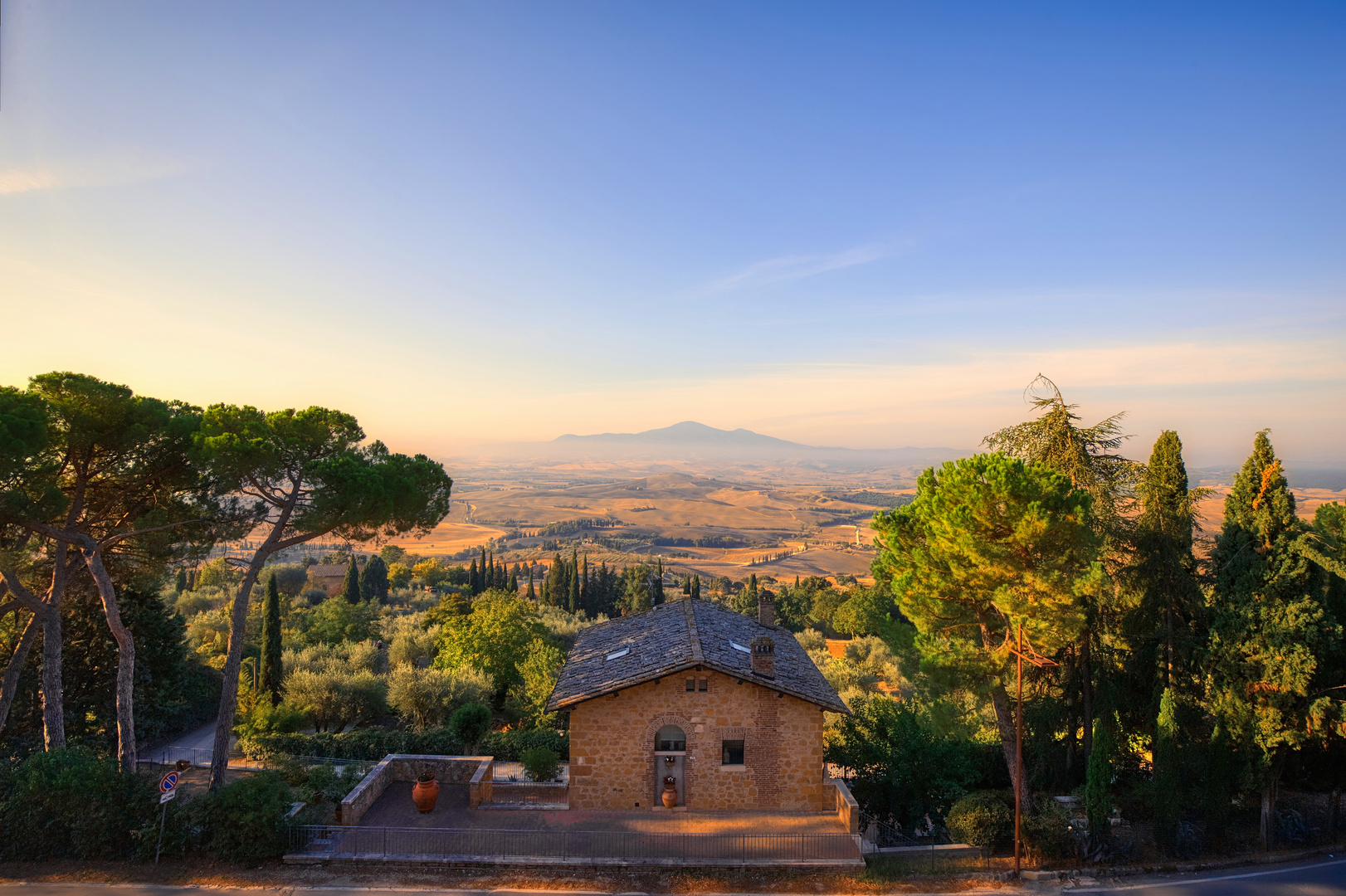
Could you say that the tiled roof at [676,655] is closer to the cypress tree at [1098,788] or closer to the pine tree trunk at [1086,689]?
the cypress tree at [1098,788]

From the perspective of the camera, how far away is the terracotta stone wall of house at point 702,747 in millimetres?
19094

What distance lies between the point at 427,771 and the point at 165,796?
743 cm

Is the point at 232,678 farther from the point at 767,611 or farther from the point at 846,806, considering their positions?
the point at 767,611

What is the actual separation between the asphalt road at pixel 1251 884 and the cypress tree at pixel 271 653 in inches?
1189

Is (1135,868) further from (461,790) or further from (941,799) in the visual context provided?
(461,790)

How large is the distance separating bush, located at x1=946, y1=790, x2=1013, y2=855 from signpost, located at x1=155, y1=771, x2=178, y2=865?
19064mm

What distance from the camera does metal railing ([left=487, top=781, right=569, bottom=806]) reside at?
19898 mm

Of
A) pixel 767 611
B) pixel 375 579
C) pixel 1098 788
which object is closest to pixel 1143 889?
pixel 1098 788

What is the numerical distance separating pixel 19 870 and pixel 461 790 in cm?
1000

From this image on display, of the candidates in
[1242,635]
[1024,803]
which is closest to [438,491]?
[1024,803]

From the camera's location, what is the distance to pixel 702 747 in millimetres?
19125

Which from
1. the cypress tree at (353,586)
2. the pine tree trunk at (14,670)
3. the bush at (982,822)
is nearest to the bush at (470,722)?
the pine tree trunk at (14,670)

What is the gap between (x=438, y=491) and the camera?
23.5 m

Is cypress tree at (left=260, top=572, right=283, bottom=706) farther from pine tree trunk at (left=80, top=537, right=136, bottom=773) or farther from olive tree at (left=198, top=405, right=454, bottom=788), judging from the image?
pine tree trunk at (left=80, top=537, right=136, bottom=773)
